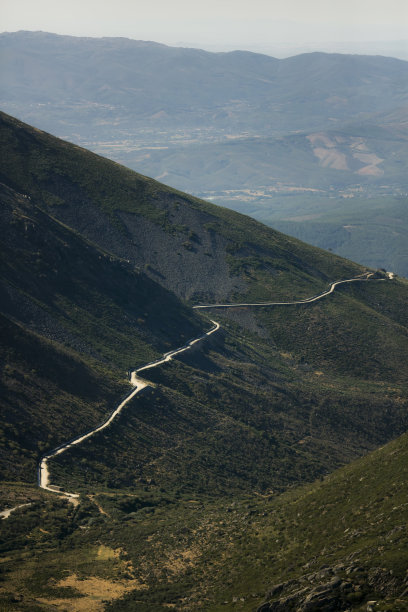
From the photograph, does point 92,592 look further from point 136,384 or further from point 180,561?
point 136,384

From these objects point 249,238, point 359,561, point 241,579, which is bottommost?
point 241,579

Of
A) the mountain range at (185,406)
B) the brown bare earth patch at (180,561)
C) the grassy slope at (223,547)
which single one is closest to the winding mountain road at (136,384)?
the mountain range at (185,406)

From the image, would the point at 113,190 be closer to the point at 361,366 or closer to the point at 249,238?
the point at 249,238

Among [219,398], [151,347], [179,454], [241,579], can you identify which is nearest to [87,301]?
[151,347]

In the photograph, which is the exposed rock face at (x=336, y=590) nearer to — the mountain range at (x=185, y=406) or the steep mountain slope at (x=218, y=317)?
the mountain range at (x=185, y=406)

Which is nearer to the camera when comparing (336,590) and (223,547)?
(336,590)

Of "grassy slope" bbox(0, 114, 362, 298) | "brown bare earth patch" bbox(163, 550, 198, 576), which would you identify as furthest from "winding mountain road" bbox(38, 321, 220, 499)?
"grassy slope" bbox(0, 114, 362, 298)

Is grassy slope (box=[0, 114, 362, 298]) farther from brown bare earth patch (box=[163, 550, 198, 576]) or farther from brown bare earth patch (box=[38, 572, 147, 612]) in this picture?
brown bare earth patch (box=[38, 572, 147, 612])

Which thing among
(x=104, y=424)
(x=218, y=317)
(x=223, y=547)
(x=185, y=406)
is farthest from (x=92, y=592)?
(x=218, y=317)

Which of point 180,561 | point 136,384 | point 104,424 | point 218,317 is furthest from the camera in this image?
point 218,317
